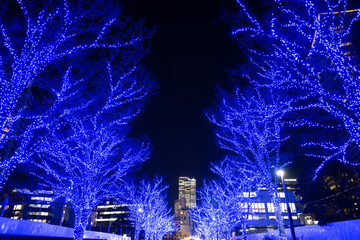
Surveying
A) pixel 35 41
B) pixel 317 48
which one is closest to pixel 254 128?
pixel 317 48

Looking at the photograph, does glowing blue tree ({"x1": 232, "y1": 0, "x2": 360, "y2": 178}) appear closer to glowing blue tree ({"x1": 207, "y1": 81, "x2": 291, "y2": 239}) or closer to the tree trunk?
glowing blue tree ({"x1": 207, "y1": 81, "x2": 291, "y2": 239})

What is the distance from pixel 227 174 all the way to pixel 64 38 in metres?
21.0

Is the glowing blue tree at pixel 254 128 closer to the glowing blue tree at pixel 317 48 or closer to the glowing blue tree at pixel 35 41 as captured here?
the glowing blue tree at pixel 317 48

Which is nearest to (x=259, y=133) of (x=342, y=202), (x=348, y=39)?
(x=348, y=39)

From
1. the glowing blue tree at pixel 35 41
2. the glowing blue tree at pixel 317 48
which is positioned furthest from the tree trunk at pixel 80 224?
the glowing blue tree at pixel 317 48

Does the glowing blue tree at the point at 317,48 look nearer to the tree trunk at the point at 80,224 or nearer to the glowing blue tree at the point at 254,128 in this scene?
the glowing blue tree at the point at 254,128

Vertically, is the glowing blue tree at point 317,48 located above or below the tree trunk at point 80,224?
above

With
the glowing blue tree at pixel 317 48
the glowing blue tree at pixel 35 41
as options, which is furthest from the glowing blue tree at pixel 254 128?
the glowing blue tree at pixel 35 41

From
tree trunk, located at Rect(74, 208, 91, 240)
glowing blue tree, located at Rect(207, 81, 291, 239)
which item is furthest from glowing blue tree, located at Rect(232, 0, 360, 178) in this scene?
tree trunk, located at Rect(74, 208, 91, 240)

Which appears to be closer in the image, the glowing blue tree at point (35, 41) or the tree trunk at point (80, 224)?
the glowing blue tree at point (35, 41)

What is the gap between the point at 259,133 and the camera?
13.5m

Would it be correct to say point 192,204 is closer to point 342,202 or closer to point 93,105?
point 342,202

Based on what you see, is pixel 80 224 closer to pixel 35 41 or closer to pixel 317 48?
pixel 35 41

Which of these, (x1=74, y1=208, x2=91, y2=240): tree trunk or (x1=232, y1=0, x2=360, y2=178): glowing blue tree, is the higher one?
(x1=232, y1=0, x2=360, y2=178): glowing blue tree
